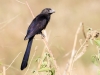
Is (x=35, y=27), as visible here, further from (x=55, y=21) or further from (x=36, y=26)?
(x=55, y=21)

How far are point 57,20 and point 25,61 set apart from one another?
624 centimetres

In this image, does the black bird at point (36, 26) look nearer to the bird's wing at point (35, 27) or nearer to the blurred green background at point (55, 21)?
the bird's wing at point (35, 27)

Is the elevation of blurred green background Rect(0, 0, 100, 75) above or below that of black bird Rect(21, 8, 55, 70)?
below

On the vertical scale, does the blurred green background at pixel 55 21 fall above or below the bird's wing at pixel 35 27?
below

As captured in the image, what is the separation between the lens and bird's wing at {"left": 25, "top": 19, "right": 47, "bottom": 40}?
4703 millimetres

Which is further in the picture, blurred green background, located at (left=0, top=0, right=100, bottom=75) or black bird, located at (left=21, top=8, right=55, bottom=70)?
blurred green background, located at (left=0, top=0, right=100, bottom=75)

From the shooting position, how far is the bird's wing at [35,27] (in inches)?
185

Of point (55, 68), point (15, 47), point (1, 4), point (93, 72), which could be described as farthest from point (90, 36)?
point (1, 4)

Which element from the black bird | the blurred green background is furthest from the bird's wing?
the blurred green background

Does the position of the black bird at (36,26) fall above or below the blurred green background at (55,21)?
above

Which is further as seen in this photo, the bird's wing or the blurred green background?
the blurred green background

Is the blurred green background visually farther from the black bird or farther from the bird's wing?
the bird's wing

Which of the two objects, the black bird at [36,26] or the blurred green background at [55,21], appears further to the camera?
the blurred green background at [55,21]

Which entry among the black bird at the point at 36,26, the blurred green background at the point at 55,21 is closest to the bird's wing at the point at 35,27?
the black bird at the point at 36,26
